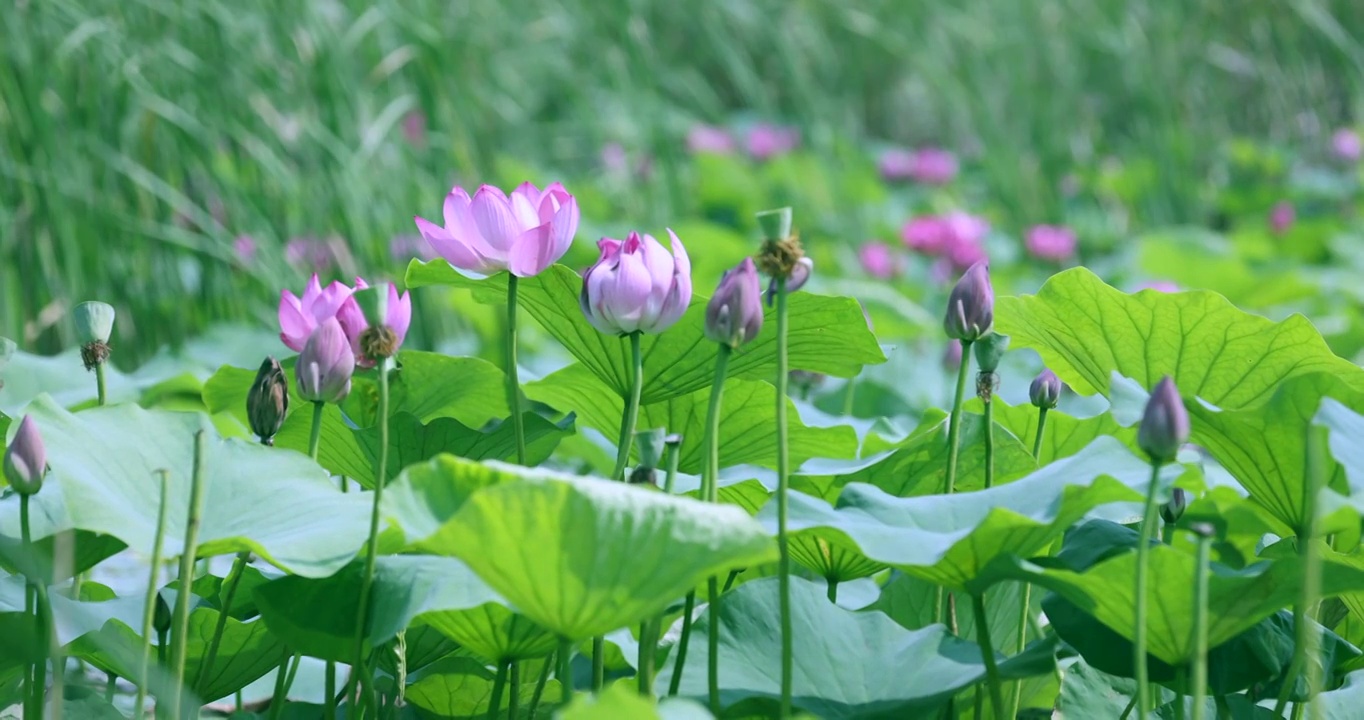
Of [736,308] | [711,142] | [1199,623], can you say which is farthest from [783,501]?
[711,142]

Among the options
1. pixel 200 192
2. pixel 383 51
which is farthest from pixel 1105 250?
pixel 200 192

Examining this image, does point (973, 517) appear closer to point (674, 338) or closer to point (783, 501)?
point (783, 501)

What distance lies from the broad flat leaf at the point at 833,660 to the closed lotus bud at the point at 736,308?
190 mm

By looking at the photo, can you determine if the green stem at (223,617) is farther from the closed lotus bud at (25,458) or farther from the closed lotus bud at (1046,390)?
the closed lotus bud at (1046,390)

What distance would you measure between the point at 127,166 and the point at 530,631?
1.70m

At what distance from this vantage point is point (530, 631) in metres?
0.75

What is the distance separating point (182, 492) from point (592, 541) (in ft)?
1.16

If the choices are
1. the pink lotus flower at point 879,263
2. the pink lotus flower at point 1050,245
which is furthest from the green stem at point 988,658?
the pink lotus flower at point 1050,245

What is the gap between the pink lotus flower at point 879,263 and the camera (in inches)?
123

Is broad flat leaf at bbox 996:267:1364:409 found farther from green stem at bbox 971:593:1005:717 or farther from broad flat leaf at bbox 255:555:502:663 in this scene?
broad flat leaf at bbox 255:555:502:663

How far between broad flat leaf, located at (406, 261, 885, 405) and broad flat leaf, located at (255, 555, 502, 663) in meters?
0.22

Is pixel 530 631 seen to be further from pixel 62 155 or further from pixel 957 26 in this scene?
pixel 957 26

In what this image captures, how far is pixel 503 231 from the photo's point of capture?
829mm

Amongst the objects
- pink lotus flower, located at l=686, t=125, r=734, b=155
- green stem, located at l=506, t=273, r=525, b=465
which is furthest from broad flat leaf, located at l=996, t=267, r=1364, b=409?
pink lotus flower, located at l=686, t=125, r=734, b=155
